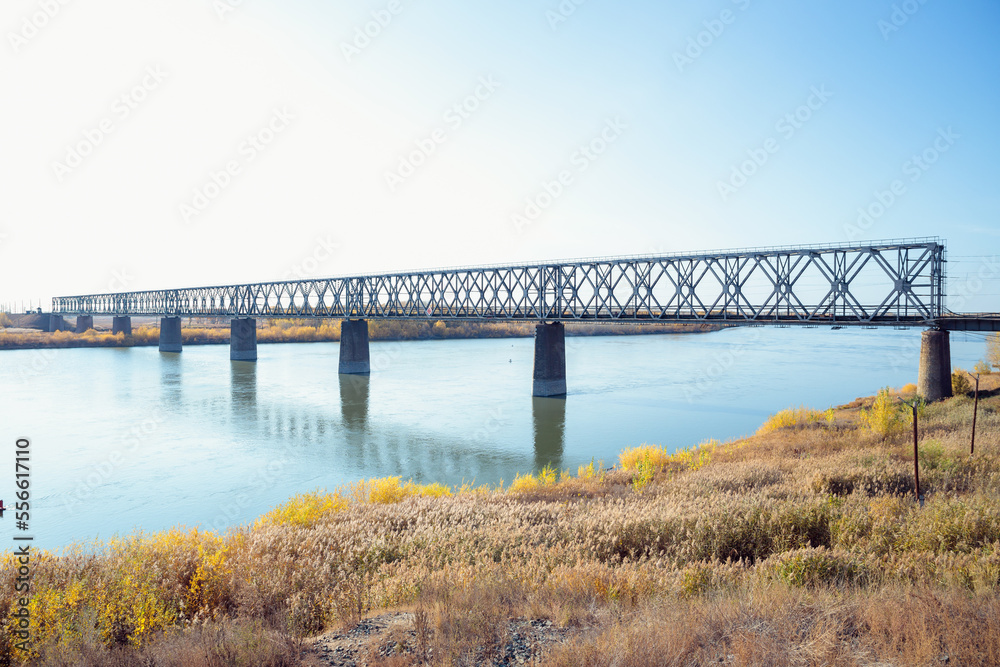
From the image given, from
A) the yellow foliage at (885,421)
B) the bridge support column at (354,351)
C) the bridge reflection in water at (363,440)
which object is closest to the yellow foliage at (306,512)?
the bridge reflection in water at (363,440)

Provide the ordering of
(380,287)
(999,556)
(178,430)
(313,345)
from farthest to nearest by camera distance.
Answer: (313,345), (380,287), (178,430), (999,556)

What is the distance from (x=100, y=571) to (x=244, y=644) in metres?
3.96

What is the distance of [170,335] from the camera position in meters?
89.7

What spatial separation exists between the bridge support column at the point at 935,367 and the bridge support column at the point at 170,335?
310 feet

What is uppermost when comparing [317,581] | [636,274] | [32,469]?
[636,274]

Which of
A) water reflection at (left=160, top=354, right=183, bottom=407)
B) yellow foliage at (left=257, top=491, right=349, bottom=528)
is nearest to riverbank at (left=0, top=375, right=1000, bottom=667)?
yellow foliage at (left=257, top=491, right=349, bottom=528)

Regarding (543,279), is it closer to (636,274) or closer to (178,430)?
(636,274)

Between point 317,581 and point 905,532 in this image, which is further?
point 905,532

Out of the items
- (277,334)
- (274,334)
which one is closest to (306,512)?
(274,334)

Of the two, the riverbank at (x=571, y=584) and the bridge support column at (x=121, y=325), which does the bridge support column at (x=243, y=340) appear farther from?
the riverbank at (x=571, y=584)

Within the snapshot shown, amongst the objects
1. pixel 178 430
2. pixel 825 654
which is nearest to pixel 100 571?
pixel 825 654

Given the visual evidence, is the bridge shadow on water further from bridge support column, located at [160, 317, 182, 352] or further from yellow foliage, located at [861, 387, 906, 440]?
bridge support column, located at [160, 317, 182, 352]

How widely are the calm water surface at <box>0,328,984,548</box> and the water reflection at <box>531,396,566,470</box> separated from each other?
163 millimetres

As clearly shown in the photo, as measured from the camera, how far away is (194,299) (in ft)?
317
